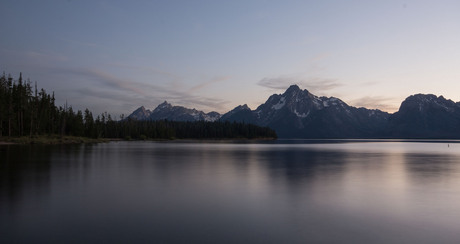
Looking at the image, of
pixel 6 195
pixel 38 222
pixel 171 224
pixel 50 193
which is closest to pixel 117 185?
pixel 50 193

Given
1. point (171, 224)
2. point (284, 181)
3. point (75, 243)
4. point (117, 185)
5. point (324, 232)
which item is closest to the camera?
point (75, 243)

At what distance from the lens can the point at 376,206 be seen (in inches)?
782

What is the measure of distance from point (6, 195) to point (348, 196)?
2426 centimetres

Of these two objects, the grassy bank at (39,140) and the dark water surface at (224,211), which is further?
the grassy bank at (39,140)

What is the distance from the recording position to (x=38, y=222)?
14.9 metres

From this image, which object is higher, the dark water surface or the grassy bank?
the grassy bank

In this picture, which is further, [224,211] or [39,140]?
[39,140]

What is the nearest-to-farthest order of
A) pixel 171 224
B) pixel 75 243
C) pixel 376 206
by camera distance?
pixel 75 243 < pixel 171 224 < pixel 376 206

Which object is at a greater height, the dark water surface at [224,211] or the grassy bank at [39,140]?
the grassy bank at [39,140]

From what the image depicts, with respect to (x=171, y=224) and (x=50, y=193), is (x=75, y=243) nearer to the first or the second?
(x=171, y=224)

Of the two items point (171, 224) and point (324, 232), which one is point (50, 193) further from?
point (324, 232)

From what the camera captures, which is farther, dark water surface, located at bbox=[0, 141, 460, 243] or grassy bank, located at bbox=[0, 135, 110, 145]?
grassy bank, located at bbox=[0, 135, 110, 145]

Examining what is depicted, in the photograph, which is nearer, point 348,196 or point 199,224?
point 199,224

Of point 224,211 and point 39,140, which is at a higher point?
point 39,140
